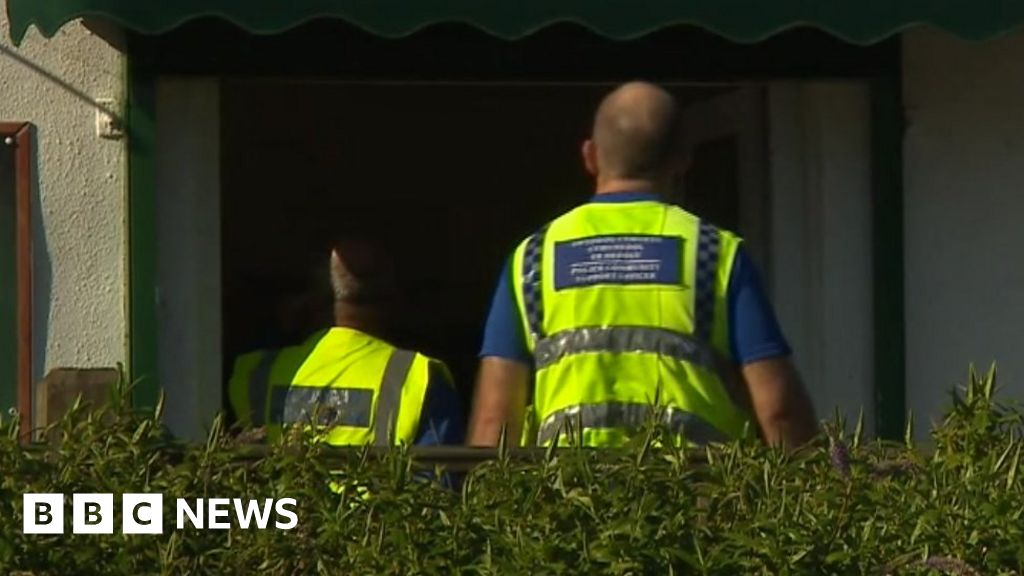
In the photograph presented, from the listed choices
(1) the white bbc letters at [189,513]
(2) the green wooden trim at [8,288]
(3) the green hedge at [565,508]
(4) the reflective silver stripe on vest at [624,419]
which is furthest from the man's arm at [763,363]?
(2) the green wooden trim at [8,288]

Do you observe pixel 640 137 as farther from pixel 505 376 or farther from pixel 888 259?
pixel 888 259

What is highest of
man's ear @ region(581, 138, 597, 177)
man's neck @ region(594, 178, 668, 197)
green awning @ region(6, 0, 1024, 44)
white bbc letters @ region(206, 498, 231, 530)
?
green awning @ region(6, 0, 1024, 44)

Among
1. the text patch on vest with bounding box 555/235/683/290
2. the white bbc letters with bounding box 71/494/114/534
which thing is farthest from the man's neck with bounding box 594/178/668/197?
the white bbc letters with bounding box 71/494/114/534

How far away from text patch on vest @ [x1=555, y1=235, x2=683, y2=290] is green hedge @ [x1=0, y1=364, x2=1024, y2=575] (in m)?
0.73

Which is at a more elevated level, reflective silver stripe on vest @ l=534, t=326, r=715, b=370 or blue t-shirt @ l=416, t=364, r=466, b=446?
reflective silver stripe on vest @ l=534, t=326, r=715, b=370

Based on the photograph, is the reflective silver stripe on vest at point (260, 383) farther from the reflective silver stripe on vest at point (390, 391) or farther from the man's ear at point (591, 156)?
the man's ear at point (591, 156)

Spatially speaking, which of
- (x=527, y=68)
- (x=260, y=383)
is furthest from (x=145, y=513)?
(x=527, y=68)

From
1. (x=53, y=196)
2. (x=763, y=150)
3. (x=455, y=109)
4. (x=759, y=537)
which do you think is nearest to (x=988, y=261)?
(x=763, y=150)

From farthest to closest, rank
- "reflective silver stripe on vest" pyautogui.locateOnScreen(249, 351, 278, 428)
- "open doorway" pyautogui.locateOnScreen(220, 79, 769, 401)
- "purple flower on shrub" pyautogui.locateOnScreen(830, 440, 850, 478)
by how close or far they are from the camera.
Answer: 1. "open doorway" pyautogui.locateOnScreen(220, 79, 769, 401)
2. "reflective silver stripe on vest" pyautogui.locateOnScreen(249, 351, 278, 428)
3. "purple flower on shrub" pyautogui.locateOnScreen(830, 440, 850, 478)

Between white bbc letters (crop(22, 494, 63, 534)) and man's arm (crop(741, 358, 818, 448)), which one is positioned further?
man's arm (crop(741, 358, 818, 448))

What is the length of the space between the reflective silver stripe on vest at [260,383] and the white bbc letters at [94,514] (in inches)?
58.9

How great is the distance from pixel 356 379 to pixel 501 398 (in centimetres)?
66

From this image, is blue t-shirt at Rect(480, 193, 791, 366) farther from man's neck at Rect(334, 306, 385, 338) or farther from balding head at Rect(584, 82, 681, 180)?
man's neck at Rect(334, 306, 385, 338)

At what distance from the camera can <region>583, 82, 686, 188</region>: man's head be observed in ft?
15.5
